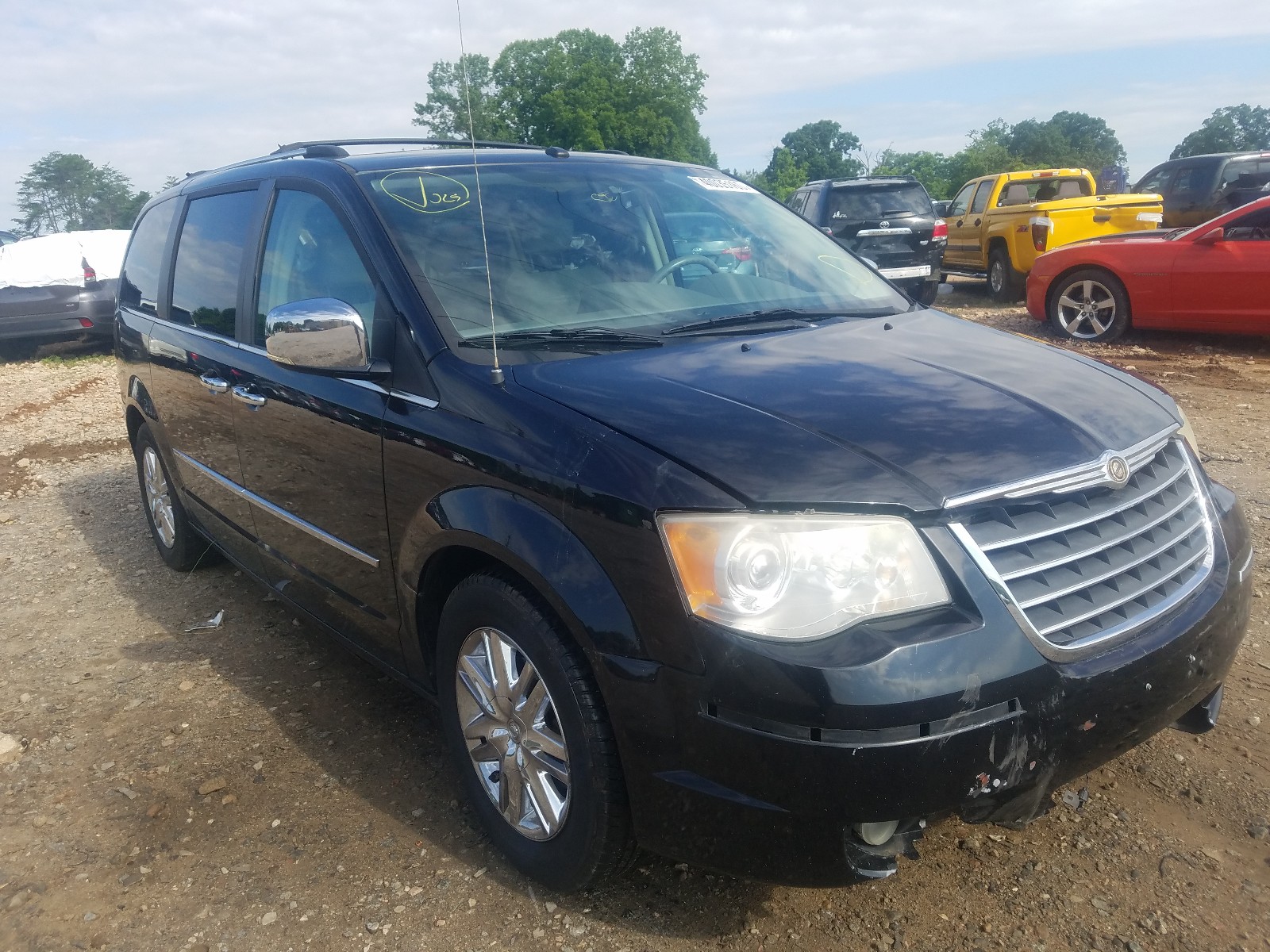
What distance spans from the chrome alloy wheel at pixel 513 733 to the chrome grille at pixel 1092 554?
3.38ft

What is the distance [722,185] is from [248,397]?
1934mm

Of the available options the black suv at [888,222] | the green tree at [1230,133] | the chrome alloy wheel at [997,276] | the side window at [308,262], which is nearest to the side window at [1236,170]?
the chrome alloy wheel at [997,276]

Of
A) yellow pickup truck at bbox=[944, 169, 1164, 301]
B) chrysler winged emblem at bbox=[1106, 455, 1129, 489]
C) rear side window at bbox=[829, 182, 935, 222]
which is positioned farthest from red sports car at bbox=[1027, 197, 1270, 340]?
chrysler winged emblem at bbox=[1106, 455, 1129, 489]

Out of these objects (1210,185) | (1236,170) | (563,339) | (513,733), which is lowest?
(513,733)

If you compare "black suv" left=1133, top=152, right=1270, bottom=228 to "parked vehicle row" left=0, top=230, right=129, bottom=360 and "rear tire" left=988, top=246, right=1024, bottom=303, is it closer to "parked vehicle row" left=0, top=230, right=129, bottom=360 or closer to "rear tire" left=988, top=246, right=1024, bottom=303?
"rear tire" left=988, top=246, right=1024, bottom=303

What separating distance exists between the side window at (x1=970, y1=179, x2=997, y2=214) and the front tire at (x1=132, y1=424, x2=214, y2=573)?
12.7 metres

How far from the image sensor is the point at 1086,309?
9.94 metres

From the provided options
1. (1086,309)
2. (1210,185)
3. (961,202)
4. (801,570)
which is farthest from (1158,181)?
(801,570)

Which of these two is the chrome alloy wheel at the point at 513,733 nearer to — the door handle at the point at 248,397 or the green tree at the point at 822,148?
the door handle at the point at 248,397

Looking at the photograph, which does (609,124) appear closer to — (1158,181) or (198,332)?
(1158,181)

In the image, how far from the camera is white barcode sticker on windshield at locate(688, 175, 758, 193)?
151 inches

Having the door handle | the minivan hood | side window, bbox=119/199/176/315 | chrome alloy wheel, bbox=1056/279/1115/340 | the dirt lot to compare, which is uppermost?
side window, bbox=119/199/176/315

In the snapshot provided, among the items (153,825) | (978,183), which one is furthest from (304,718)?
(978,183)

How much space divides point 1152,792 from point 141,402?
4.60 m
